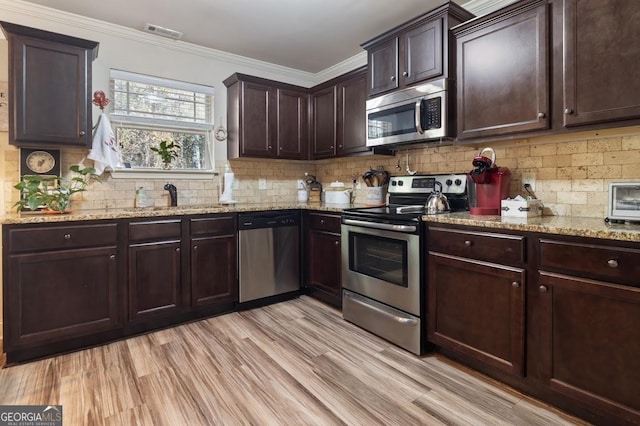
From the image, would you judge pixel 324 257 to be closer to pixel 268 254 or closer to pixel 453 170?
pixel 268 254

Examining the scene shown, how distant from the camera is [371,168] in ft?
12.1

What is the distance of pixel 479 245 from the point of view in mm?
1992

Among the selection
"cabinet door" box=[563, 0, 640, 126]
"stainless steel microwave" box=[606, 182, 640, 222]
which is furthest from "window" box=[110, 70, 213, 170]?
"stainless steel microwave" box=[606, 182, 640, 222]

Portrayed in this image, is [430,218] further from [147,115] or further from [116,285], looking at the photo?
[147,115]

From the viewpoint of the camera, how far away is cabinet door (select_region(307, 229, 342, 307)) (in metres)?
3.18

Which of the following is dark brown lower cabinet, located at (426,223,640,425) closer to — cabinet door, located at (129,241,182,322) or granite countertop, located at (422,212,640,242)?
granite countertop, located at (422,212,640,242)

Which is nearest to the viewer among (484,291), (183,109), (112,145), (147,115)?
(484,291)

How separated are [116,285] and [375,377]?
1971 mm

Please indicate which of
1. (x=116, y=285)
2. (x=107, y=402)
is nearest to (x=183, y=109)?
(x=116, y=285)

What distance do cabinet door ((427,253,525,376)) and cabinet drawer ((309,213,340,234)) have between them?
42.0 inches

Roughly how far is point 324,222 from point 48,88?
2.42m

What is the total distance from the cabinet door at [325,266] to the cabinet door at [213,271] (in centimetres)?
77

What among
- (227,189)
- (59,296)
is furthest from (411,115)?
(59,296)

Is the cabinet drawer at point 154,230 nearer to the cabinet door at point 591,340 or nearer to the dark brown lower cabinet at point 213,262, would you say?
the dark brown lower cabinet at point 213,262
